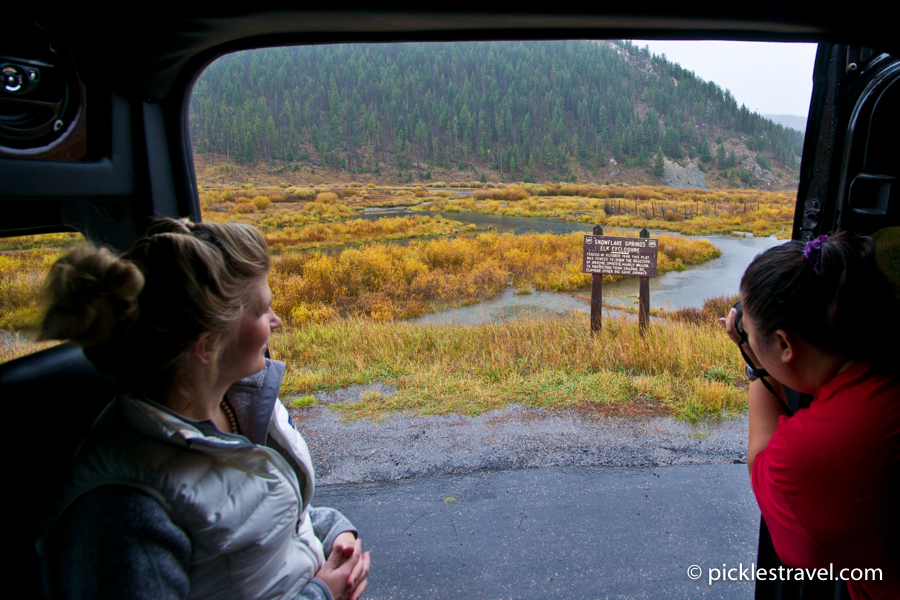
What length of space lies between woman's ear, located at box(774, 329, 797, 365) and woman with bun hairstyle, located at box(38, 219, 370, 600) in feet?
3.48

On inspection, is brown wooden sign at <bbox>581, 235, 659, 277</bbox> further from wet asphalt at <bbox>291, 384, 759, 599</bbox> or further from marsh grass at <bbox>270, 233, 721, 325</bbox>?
marsh grass at <bbox>270, 233, 721, 325</bbox>

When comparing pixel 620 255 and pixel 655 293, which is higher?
pixel 620 255

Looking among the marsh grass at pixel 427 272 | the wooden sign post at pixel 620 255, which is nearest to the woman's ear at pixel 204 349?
the wooden sign post at pixel 620 255

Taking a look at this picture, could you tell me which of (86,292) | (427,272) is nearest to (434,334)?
(427,272)

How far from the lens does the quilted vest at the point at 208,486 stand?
0.74 meters

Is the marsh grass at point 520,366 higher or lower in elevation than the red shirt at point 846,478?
lower

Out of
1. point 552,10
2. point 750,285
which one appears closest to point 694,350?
point 750,285

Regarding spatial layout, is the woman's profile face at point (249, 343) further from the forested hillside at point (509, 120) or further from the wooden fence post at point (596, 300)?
the forested hillside at point (509, 120)

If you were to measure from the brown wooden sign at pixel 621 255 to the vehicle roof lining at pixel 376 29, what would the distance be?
391 cm

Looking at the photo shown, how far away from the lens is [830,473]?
0.87 meters

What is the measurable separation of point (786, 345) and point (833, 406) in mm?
141

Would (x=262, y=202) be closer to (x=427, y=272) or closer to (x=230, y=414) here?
(x=427, y=272)

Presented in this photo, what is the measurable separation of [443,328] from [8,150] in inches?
199

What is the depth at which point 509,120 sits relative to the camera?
7.28 m
